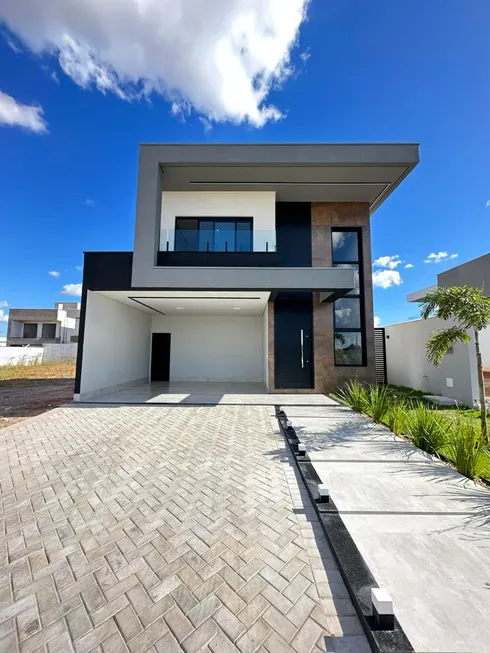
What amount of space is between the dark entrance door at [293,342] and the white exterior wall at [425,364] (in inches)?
172

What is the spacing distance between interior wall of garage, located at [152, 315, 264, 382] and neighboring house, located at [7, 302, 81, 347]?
27773 millimetres

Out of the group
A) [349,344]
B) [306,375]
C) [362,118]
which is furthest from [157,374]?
[362,118]

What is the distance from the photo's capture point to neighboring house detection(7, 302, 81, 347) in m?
35.1

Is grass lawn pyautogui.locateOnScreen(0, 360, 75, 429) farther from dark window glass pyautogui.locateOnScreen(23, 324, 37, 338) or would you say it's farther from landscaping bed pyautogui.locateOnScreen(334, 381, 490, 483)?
dark window glass pyautogui.locateOnScreen(23, 324, 37, 338)

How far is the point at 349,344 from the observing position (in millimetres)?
10039

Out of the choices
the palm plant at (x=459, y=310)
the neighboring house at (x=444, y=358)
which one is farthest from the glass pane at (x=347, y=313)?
the palm plant at (x=459, y=310)

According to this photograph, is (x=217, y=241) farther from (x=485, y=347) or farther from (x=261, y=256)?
(x=485, y=347)

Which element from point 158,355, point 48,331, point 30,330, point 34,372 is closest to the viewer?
point 158,355

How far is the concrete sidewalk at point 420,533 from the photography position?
152cm

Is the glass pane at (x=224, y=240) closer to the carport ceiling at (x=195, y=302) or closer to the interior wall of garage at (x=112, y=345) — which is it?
the carport ceiling at (x=195, y=302)

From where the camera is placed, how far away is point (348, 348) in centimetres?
1000

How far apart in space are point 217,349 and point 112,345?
4852 millimetres

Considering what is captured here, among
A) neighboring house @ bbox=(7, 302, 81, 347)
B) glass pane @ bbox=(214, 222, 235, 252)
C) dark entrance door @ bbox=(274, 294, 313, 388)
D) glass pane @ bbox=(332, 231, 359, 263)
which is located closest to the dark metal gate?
glass pane @ bbox=(332, 231, 359, 263)

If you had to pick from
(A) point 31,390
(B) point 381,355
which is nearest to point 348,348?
(B) point 381,355
